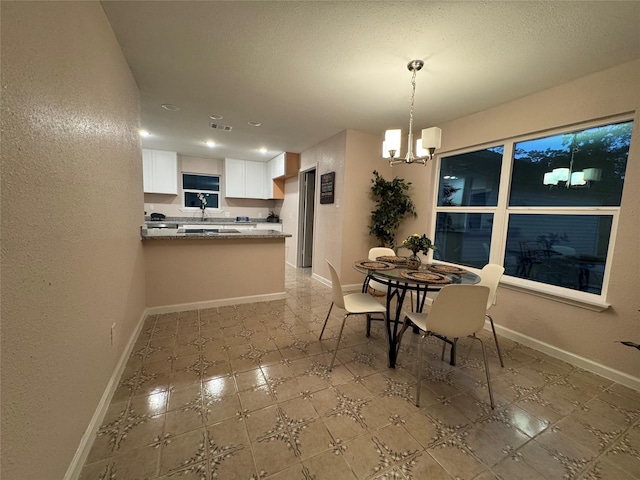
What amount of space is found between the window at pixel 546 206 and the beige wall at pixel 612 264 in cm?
13

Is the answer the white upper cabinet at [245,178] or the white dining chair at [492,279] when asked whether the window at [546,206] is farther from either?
the white upper cabinet at [245,178]

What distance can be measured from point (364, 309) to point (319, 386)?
650 mm

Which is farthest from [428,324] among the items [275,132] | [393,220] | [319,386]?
[275,132]

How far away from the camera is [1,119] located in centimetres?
73

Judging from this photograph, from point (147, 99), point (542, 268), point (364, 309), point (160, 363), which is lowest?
point (160, 363)

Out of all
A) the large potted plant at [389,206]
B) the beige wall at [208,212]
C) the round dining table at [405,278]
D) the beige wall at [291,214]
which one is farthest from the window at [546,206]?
the beige wall at [208,212]

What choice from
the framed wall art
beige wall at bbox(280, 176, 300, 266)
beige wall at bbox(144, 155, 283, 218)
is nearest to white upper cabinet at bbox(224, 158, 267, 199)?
beige wall at bbox(144, 155, 283, 218)

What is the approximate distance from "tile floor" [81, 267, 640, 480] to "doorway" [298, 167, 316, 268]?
10.5 ft

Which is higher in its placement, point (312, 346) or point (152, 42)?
point (152, 42)

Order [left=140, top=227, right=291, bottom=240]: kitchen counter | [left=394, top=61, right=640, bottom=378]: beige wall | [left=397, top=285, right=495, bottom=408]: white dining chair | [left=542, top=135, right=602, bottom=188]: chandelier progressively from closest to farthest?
1. [left=397, top=285, right=495, bottom=408]: white dining chair
2. [left=394, top=61, right=640, bottom=378]: beige wall
3. [left=542, top=135, right=602, bottom=188]: chandelier
4. [left=140, top=227, right=291, bottom=240]: kitchen counter

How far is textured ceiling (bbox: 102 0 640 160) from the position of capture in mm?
1538

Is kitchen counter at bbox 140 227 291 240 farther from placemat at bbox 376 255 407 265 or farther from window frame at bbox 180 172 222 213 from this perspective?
window frame at bbox 180 172 222 213

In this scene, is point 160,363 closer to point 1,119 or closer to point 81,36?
point 1,119

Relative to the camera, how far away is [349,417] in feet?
5.02
